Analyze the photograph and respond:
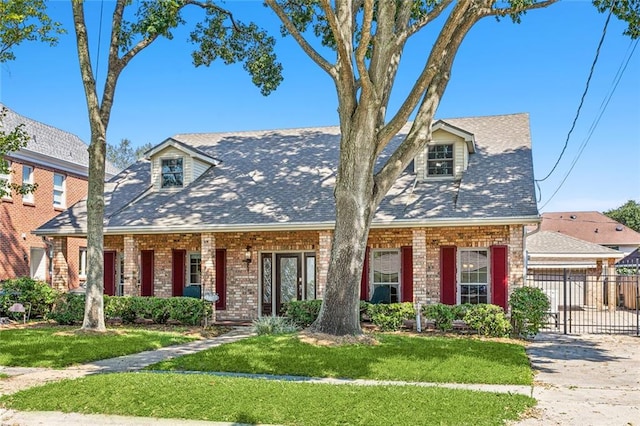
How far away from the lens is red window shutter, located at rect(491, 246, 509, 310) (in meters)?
16.0

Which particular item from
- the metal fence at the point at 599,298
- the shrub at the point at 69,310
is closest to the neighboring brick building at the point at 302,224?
the shrub at the point at 69,310

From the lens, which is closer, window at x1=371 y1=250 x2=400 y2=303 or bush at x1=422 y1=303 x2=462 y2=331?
bush at x1=422 y1=303 x2=462 y2=331

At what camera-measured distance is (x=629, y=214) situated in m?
58.2

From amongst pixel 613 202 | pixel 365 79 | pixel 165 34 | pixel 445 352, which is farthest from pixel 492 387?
pixel 613 202

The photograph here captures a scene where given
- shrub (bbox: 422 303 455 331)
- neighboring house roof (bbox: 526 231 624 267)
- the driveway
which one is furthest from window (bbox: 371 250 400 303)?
neighboring house roof (bbox: 526 231 624 267)

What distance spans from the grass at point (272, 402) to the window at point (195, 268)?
10336 millimetres

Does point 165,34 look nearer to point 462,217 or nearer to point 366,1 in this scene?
point 366,1

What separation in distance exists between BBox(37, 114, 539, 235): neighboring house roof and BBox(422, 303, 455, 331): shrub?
2.16 m

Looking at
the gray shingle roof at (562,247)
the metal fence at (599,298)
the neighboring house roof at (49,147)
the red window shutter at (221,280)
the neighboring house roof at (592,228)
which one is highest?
the neighboring house roof at (49,147)

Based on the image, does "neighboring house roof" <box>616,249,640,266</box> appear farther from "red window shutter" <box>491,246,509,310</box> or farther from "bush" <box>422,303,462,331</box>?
"bush" <box>422,303,462,331</box>

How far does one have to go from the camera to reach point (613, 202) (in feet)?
196

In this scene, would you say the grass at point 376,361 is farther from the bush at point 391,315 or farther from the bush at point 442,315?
the bush at point 391,315

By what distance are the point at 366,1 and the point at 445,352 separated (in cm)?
667

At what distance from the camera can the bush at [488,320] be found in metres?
14.4
